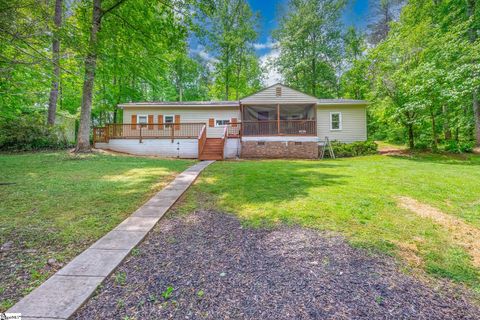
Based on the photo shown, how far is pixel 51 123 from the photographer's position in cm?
1316

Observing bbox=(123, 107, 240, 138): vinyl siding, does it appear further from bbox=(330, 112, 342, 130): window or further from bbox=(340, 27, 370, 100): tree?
bbox=(340, 27, 370, 100): tree

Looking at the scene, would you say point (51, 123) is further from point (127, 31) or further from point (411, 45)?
point (411, 45)

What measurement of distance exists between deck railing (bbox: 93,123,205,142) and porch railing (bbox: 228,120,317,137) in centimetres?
276

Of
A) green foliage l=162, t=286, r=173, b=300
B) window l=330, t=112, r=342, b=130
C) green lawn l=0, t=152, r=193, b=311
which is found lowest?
green foliage l=162, t=286, r=173, b=300

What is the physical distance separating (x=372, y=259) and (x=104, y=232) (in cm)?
357

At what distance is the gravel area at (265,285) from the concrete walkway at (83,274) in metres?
0.11

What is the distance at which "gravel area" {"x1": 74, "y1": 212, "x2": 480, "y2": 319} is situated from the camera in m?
1.92

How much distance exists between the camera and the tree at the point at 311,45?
2323cm

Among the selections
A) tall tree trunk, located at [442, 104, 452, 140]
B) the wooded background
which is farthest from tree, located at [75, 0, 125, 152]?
tall tree trunk, located at [442, 104, 452, 140]

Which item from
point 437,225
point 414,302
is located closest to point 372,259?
point 414,302

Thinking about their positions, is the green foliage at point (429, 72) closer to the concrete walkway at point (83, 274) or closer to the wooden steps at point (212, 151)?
the wooden steps at point (212, 151)

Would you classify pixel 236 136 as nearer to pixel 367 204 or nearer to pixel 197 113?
pixel 197 113

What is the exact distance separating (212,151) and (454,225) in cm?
1073

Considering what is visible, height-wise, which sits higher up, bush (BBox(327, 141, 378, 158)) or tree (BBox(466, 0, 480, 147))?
tree (BBox(466, 0, 480, 147))
